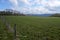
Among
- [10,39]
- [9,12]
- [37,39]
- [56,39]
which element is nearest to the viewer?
[10,39]

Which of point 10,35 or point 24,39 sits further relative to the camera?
point 10,35

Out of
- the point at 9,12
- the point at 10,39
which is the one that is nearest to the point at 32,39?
the point at 10,39

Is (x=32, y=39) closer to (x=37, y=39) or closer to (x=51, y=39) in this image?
(x=37, y=39)

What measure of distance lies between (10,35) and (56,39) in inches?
138

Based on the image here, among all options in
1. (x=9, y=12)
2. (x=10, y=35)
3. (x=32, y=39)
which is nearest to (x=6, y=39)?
(x=10, y=35)

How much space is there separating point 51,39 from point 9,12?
294ft

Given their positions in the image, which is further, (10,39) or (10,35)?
(10,35)

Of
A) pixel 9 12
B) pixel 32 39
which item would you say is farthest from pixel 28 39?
pixel 9 12

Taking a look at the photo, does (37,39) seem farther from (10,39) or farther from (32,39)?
(10,39)

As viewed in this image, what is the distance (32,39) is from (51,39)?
174 centimetres

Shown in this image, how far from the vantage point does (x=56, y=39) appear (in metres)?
12.0

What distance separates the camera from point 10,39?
10.5 metres

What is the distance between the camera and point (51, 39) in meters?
11.9

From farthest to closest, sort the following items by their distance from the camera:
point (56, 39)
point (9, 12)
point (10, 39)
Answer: point (9, 12) → point (56, 39) → point (10, 39)
